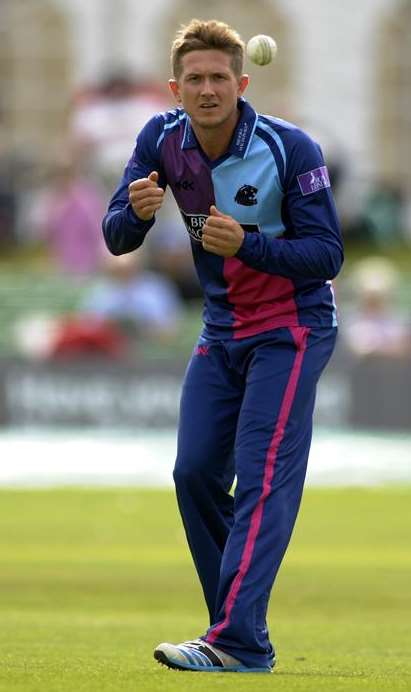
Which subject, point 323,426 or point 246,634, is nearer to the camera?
point 246,634

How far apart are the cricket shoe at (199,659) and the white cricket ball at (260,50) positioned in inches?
83.8

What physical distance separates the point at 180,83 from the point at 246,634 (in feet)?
6.54

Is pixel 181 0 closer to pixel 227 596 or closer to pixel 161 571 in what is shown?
pixel 161 571

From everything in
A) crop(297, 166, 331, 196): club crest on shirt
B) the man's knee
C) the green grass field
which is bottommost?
the green grass field

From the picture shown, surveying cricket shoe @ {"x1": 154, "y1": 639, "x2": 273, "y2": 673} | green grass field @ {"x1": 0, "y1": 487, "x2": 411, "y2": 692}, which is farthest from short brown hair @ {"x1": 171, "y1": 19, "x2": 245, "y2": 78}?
green grass field @ {"x1": 0, "y1": 487, "x2": 411, "y2": 692}

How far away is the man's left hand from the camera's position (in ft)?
23.7

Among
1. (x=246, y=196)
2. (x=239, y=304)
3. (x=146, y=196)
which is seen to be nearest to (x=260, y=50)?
(x=246, y=196)

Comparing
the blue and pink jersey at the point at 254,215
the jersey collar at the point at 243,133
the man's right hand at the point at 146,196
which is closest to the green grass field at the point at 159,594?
the blue and pink jersey at the point at 254,215

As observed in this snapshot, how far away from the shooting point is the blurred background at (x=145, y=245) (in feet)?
64.7

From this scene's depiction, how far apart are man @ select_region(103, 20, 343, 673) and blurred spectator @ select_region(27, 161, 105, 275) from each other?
647 inches

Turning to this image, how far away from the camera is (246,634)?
7.27 meters

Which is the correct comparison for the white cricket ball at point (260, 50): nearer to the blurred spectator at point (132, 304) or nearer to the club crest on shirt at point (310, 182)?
the club crest on shirt at point (310, 182)

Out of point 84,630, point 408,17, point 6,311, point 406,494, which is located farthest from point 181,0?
point 84,630

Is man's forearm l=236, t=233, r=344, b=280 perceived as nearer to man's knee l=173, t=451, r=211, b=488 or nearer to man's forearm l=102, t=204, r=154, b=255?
man's forearm l=102, t=204, r=154, b=255
